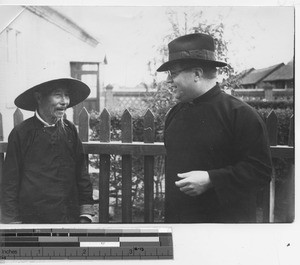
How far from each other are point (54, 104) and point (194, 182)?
566 millimetres

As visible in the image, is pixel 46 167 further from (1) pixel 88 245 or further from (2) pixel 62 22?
(2) pixel 62 22

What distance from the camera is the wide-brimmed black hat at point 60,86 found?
161cm

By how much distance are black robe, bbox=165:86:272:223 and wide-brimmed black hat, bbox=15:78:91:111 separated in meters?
0.31

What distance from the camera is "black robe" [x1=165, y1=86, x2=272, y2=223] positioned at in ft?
5.24

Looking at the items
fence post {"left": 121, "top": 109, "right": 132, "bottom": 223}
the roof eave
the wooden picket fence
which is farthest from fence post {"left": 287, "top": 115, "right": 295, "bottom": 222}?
the roof eave

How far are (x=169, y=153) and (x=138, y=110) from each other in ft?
0.61

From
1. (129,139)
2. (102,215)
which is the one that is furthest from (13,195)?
(129,139)

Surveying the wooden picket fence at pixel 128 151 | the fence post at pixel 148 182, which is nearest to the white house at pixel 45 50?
the wooden picket fence at pixel 128 151

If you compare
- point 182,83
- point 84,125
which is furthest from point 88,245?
point 182,83

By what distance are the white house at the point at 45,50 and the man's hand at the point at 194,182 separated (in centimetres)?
42

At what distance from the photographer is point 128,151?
1.65m

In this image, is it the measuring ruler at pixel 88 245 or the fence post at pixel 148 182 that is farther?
the fence post at pixel 148 182

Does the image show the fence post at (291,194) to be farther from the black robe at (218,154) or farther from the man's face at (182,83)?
the man's face at (182,83)

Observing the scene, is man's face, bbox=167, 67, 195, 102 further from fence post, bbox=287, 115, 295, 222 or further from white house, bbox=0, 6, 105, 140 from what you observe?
fence post, bbox=287, 115, 295, 222
